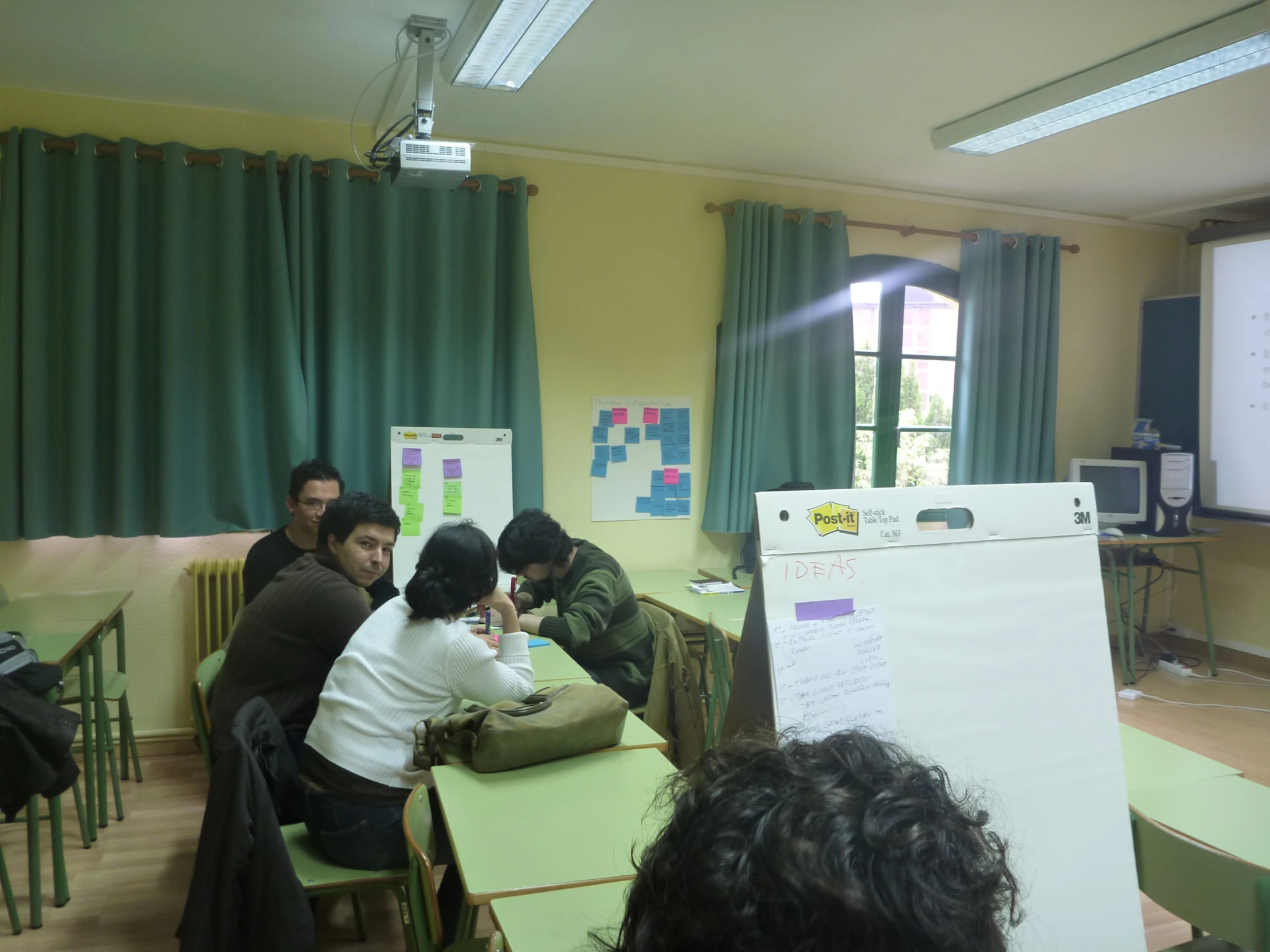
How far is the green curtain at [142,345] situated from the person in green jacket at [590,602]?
1365 millimetres

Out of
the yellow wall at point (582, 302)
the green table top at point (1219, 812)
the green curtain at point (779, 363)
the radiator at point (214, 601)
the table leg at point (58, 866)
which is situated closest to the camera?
the green table top at point (1219, 812)

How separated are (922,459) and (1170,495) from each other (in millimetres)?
1507

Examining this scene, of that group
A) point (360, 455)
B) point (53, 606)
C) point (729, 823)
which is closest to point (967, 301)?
point (360, 455)

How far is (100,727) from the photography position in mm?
3104

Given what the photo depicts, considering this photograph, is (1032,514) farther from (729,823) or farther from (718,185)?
(718,185)

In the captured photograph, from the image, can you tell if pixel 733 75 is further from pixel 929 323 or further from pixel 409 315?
pixel 929 323

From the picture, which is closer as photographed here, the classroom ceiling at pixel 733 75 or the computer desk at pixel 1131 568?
the classroom ceiling at pixel 733 75

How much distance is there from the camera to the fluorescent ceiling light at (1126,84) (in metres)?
2.94

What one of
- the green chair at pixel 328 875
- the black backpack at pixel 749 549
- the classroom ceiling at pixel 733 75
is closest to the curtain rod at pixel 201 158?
the classroom ceiling at pixel 733 75

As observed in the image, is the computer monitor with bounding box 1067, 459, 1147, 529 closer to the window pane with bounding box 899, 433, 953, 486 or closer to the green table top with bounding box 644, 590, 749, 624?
the window pane with bounding box 899, 433, 953, 486

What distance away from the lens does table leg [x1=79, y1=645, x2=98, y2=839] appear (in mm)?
3014

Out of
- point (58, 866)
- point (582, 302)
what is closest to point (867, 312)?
point (582, 302)

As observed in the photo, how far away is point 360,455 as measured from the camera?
4.10 metres

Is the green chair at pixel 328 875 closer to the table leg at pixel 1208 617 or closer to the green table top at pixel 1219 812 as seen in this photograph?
the green table top at pixel 1219 812
